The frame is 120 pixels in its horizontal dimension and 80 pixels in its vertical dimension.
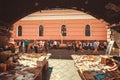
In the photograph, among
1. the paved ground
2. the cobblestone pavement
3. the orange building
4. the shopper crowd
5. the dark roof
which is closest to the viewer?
the dark roof

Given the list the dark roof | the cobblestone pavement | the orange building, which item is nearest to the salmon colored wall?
the orange building

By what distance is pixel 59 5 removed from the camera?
10.5 metres

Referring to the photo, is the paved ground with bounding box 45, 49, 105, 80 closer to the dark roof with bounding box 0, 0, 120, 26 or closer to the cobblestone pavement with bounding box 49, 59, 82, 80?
the cobblestone pavement with bounding box 49, 59, 82, 80

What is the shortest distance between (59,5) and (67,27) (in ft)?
62.9

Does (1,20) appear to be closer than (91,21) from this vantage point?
Yes

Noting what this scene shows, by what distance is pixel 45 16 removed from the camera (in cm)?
2980

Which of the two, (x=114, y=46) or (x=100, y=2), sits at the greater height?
(x=100, y=2)

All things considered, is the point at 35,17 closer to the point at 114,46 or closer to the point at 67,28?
the point at 67,28

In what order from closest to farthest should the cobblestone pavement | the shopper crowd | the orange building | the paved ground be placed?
the cobblestone pavement
the paved ground
the shopper crowd
the orange building

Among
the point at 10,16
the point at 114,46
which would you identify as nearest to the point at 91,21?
the point at 114,46

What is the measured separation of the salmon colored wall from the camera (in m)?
28.9

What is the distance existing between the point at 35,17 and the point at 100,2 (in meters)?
21.9

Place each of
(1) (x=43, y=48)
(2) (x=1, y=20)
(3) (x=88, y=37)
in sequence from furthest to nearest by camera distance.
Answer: (3) (x=88, y=37) < (1) (x=43, y=48) < (2) (x=1, y=20)

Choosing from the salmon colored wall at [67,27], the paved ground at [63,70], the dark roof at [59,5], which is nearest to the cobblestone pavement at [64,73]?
the paved ground at [63,70]
